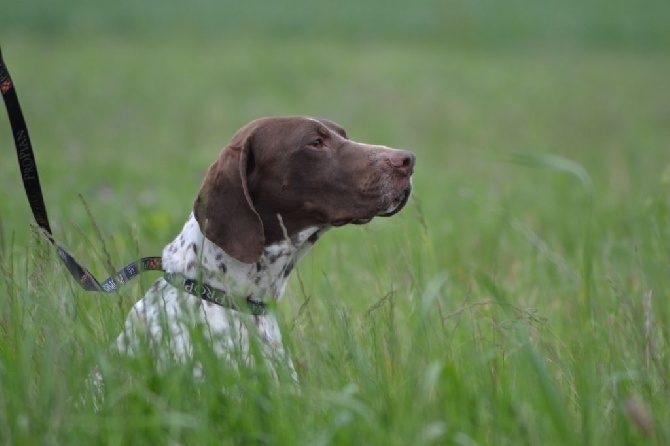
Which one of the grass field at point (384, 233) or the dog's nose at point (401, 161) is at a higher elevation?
the dog's nose at point (401, 161)

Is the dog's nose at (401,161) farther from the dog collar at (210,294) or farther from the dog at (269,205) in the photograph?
the dog collar at (210,294)

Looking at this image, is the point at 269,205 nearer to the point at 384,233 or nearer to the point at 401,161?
the point at 401,161

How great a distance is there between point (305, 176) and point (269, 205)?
19 centimetres

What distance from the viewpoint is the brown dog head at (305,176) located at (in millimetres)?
3592

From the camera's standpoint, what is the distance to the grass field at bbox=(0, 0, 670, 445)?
101 inches

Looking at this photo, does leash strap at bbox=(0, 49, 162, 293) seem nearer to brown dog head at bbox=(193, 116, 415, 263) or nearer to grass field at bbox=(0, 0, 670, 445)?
grass field at bbox=(0, 0, 670, 445)

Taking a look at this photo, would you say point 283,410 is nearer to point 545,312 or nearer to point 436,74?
point 545,312

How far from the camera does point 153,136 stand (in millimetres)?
11734

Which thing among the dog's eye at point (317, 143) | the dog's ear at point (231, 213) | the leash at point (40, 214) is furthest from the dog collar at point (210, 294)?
Answer: the dog's eye at point (317, 143)

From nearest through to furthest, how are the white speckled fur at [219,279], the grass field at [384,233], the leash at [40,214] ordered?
1. the grass field at [384,233]
2. the white speckled fur at [219,279]
3. the leash at [40,214]

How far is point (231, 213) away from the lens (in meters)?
3.49

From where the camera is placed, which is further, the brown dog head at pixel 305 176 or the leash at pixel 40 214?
the brown dog head at pixel 305 176

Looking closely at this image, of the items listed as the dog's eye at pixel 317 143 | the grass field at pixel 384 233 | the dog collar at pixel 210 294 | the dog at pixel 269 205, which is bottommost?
the grass field at pixel 384 233

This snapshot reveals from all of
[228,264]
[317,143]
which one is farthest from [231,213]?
[317,143]
